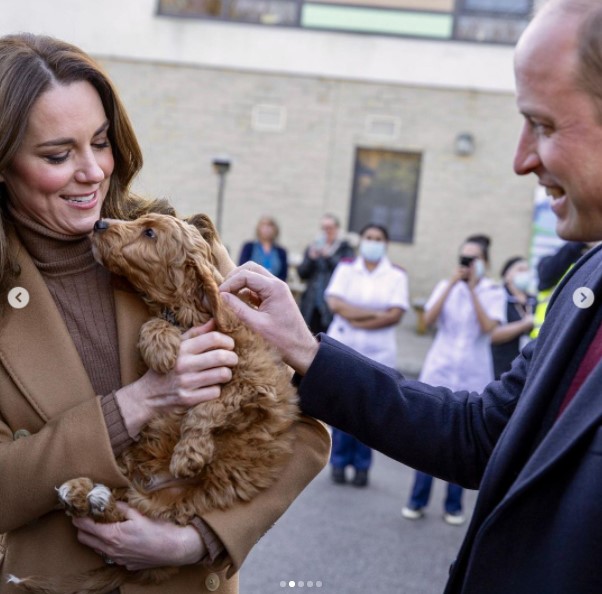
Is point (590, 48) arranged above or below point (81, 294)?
above

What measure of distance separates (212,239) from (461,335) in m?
5.23

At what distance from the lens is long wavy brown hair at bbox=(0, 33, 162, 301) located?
2178 mm

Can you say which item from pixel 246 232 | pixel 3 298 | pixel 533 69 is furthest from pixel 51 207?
pixel 246 232

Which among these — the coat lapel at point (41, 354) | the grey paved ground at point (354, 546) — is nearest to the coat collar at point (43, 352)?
the coat lapel at point (41, 354)

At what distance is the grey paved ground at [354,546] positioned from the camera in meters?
5.49

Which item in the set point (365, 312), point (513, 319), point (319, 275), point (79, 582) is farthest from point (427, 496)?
point (79, 582)

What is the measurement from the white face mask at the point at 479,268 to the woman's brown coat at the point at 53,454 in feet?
19.0

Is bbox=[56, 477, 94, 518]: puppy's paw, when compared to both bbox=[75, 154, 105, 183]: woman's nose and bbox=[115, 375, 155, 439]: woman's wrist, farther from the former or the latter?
bbox=[75, 154, 105, 183]: woman's nose

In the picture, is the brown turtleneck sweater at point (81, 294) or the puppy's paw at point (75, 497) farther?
the brown turtleneck sweater at point (81, 294)

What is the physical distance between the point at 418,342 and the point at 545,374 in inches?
574

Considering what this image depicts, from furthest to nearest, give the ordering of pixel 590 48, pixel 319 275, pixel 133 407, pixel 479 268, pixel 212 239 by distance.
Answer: pixel 319 275 → pixel 479 268 → pixel 212 239 → pixel 133 407 → pixel 590 48

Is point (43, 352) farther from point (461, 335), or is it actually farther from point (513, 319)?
point (513, 319)

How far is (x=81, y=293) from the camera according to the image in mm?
2348

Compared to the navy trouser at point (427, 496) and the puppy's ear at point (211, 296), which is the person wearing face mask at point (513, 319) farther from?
the puppy's ear at point (211, 296)
